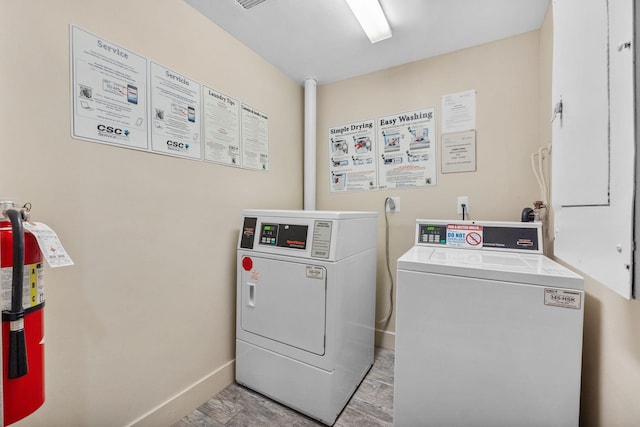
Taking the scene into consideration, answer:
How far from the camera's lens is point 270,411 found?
1.52 meters

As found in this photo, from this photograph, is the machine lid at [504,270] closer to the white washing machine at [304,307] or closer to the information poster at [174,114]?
the white washing machine at [304,307]

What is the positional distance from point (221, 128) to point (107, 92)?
2.02 feet

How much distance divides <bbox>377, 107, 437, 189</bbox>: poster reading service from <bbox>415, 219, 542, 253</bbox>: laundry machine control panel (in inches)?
20.3

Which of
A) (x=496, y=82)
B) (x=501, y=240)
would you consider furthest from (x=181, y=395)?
(x=496, y=82)

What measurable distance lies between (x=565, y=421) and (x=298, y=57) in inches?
98.9

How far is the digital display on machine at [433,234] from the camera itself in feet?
5.41

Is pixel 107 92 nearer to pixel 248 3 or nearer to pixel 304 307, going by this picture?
pixel 248 3

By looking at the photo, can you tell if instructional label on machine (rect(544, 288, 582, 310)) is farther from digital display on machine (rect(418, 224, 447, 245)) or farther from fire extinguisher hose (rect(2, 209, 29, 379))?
fire extinguisher hose (rect(2, 209, 29, 379))

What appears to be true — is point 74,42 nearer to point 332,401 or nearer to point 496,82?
point 332,401

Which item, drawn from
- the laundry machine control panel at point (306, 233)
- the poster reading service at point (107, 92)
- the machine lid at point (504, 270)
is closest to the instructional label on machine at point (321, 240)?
the laundry machine control panel at point (306, 233)

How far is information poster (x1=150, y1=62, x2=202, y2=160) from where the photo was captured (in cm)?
137

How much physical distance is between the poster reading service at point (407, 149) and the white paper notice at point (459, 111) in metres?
0.09

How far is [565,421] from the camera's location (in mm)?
875

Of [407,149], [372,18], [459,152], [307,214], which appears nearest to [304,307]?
[307,214]
